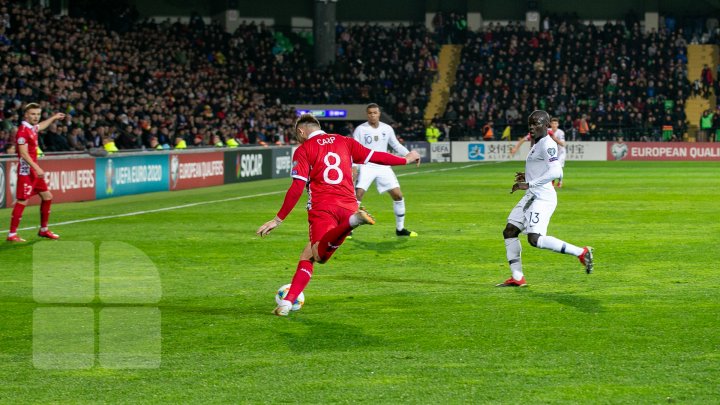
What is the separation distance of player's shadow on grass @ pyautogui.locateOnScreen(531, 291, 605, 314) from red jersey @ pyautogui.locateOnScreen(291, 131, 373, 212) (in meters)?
2.32

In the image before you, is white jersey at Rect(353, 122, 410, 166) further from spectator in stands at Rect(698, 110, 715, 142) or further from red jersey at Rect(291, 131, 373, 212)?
spectator in stands at Rect(698, 110, 715, 142)

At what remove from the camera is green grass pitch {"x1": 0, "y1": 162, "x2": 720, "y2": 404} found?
7.16 m

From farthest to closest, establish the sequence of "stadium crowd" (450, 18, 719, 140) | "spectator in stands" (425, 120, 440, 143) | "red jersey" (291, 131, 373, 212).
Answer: "stadium crowd" (450, 18, 719, 140), "spectator in stands" (425, 120, 440, 143), "red jersey" (291, 131, 373, 212)

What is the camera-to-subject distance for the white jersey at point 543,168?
454 inches

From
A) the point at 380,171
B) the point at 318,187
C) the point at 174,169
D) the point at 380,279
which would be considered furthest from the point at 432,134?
the point at 318,187

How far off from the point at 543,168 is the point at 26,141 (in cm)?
880

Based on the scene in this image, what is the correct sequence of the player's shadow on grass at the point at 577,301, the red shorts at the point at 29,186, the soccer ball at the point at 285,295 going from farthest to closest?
the red shorts at the point at 29,186 < the player's shadow on grass at the point at 577,301 < the soccer ball at the point at 285,295

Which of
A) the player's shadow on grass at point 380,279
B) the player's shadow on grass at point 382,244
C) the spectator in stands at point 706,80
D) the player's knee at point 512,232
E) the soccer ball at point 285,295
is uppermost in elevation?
the spectator in stands at point 706,80

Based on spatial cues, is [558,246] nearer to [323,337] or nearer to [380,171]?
[323,337]

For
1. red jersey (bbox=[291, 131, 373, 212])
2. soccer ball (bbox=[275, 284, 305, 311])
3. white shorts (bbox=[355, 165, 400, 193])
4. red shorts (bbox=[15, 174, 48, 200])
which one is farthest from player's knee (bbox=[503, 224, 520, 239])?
red shorts (bbox=[15, 174, 48, 200])

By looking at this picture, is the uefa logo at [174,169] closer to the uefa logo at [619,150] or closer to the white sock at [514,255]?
the white sock at [514,255]

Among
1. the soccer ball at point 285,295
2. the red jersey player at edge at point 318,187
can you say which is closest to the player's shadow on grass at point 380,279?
the soccer ball at point 285,295

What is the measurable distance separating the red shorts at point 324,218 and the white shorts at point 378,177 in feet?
24.0

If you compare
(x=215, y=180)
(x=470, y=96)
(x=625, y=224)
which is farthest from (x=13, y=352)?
(x=470, y=96)
